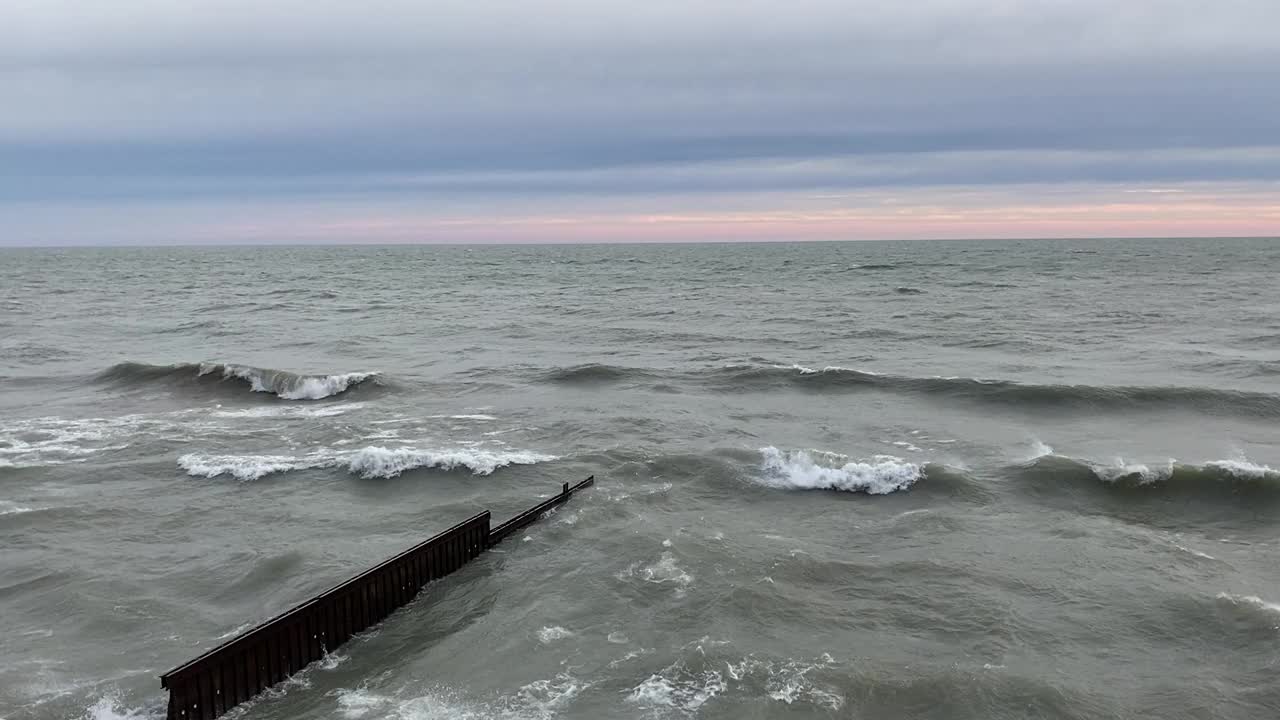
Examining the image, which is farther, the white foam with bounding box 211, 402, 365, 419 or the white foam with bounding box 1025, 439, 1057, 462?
the white foam with bounding box 211, 402, 365, 419

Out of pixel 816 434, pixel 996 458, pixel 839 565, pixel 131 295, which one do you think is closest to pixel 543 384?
pixel 816 434

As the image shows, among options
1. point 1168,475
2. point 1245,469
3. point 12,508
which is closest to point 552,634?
point 12,508

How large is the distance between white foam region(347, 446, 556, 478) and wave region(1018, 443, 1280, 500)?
13.7 m

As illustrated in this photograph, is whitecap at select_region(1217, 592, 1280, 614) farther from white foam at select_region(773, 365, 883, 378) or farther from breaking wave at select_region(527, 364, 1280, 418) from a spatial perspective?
white foam at select_region(773, 365, 883, 378)

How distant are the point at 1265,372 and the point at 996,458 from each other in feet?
64.3

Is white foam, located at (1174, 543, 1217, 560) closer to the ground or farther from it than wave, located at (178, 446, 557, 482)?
closer to the ground

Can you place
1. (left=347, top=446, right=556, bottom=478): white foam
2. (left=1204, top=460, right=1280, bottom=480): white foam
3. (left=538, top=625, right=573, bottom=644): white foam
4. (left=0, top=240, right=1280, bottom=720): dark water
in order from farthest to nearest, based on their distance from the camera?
(left=347, top=446, right=556, bottom=478): white foam → (left=1204, top=460, right=1280, bottom=480): white foam → (left=538, top=625, right=573, bottom=644): white foam → (left=0, top=240, right=1280, bottom=720): dark water

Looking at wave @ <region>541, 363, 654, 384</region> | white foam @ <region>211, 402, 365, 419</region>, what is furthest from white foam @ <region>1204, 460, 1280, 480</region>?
white foam @ <region>211, 402, 365, 419</region>

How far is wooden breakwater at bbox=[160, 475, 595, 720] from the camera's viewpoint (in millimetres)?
10453

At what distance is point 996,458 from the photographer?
22.9m

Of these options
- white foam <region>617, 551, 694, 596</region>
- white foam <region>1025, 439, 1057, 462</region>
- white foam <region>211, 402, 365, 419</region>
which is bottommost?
white foam <region>617, 551, 694, 596</region>

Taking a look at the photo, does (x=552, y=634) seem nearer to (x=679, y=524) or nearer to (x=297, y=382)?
(x=679, y=524)

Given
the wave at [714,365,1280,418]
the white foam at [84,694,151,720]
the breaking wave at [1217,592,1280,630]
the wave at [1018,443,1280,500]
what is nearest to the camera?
the white foam at [84,694,151,720]

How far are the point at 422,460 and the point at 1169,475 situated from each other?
64.3 ft
